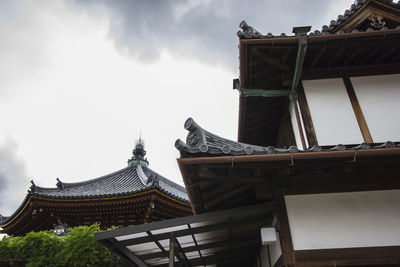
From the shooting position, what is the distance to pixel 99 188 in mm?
12820

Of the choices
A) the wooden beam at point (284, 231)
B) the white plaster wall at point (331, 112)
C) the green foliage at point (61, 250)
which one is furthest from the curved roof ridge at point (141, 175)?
the white plaster wall at point (331, 112)

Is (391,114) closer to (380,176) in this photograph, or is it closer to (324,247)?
(380,176)

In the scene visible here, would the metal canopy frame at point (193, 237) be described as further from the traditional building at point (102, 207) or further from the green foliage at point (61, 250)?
the traditional building at point (102, 207)

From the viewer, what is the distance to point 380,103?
5.95m

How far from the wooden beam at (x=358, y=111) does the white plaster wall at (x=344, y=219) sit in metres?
1.21

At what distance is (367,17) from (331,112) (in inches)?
122

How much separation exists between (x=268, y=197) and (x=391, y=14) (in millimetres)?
5771

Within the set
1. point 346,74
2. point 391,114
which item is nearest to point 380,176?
point 391,114

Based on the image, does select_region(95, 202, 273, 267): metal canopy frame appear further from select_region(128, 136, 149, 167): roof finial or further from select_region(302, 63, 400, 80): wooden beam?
select_region(128, 136, 149, 167): roof finial

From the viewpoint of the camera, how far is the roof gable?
6.84 m

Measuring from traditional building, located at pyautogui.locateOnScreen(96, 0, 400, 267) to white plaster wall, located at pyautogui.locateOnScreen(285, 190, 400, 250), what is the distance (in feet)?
0.05

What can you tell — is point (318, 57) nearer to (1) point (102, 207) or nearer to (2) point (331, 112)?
(2) point (331, 112)

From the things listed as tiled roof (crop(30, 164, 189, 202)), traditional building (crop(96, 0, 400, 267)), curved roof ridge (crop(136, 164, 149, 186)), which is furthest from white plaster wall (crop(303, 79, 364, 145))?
curved roof ridge (crop(136, 164, 149, 186))

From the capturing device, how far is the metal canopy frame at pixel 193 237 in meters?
5.20
